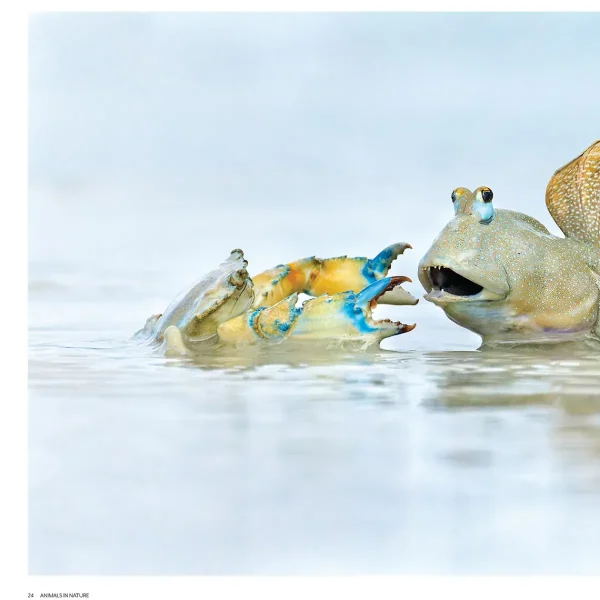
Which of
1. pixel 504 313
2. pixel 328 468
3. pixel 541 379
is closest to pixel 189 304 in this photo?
pixel 504 313

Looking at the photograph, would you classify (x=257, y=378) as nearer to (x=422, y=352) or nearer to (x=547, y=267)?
(x=422, y=352)

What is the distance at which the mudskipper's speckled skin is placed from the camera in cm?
536

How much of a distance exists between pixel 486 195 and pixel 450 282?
18.6 inches

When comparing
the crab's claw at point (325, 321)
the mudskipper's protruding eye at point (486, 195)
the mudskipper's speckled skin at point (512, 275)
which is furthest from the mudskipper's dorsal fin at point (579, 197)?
the crab's claw at point (325, 321)

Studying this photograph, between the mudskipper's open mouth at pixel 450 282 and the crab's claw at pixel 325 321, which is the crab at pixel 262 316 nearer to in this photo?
the crab's claw at pixel 325 321

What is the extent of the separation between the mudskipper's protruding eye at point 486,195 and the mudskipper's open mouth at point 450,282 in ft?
1.30

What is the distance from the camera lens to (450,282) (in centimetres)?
553

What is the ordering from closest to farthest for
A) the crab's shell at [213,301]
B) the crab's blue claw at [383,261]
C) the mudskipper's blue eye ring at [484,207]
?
the crab's shell at [213,301]
the mudskipper's blue eye ring at [484,207]
the crab's blue claw at [383,261]

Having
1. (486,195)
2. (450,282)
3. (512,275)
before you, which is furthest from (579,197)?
(450,282)

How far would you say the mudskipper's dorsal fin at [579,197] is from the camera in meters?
5.69

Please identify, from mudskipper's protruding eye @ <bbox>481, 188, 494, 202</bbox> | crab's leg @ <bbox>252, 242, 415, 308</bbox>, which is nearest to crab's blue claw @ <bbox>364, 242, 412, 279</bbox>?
crab's leg @ <bbox>252, 242, 415, 308</bbox>

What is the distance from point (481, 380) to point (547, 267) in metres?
1.16

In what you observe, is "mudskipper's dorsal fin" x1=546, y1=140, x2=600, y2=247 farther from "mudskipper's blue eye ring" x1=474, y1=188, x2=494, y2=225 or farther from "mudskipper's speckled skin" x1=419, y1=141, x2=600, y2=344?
"mudskipper's blue eye ring" x1=474, y1=188, x2=494, y2=225

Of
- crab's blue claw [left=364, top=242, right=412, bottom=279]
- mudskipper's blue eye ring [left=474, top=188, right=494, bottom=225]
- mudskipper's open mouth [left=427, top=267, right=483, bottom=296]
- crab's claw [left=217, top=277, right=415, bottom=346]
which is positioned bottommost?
crab's claw [left=217, top=277, right=415, bottom=346]
